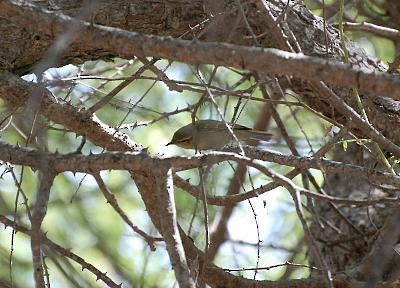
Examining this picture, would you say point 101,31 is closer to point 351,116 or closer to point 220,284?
point 351,116

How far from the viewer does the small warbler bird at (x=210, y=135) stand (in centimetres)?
320

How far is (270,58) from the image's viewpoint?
Answer: 5.17 ft

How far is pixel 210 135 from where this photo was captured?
3377 millimetres

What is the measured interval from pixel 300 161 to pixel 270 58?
62 cm

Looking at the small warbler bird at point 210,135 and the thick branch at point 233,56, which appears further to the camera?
the small warbler bird at point 210,135

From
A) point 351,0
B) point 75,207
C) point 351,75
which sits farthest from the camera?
point 75,207

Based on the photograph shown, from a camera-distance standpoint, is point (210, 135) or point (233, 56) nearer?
point (233, 56)

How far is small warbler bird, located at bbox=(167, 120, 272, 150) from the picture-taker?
320cm

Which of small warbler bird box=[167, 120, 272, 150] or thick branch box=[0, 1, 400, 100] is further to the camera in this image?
small warbler bird box=[167, 120, 272, 150]

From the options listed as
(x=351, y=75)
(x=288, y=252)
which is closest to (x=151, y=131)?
(x=288, y=252)

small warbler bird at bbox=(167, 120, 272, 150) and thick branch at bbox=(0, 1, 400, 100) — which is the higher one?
small warbler bird at bbox=(167, 120, 272, 150)

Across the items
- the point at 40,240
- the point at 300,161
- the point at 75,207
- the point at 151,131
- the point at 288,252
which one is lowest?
the point at 40,240

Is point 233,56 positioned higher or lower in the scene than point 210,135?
lower

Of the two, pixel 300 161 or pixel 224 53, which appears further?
pixel 300 161
